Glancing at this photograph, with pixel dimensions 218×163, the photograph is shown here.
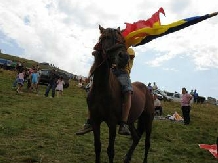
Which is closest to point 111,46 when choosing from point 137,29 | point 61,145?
point 137,29

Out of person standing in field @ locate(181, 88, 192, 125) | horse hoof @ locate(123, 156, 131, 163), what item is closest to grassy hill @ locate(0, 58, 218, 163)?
horse hoof @ locate(123, 156, 131, 163)

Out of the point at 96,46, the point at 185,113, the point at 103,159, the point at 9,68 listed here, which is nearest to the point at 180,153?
the point at 103,159

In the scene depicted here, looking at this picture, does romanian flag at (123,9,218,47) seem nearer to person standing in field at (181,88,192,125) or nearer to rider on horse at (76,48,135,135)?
rider on horse at (76,48,135,135)

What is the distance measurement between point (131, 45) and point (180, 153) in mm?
4730

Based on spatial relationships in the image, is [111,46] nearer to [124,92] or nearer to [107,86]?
[107,86]

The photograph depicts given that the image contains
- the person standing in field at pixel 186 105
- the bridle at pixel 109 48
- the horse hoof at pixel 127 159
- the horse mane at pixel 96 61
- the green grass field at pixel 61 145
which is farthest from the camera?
the person standing in field at pixel 186 105

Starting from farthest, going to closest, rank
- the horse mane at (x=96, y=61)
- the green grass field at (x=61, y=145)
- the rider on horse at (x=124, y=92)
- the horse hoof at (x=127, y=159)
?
1. the horse hoof at (x=127, y=159)
2. the green grass field at (x=61, y=145)
3. the rider on horse at (x=124, y=92)
4. the horse mane at (x=96, y=61)

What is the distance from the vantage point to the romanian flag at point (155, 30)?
26.3ft

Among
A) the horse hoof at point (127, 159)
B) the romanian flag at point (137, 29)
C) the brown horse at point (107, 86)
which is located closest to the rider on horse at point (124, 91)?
the brown horse at point (107, 86)

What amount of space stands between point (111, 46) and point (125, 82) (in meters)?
1.39

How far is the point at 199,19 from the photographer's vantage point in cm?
840

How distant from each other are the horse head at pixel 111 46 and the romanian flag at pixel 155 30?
1.47 metres

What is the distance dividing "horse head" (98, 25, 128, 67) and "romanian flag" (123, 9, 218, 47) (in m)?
1.47

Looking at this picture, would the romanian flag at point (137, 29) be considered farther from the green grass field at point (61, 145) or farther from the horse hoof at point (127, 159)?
the green grass field at point (61, 145)
